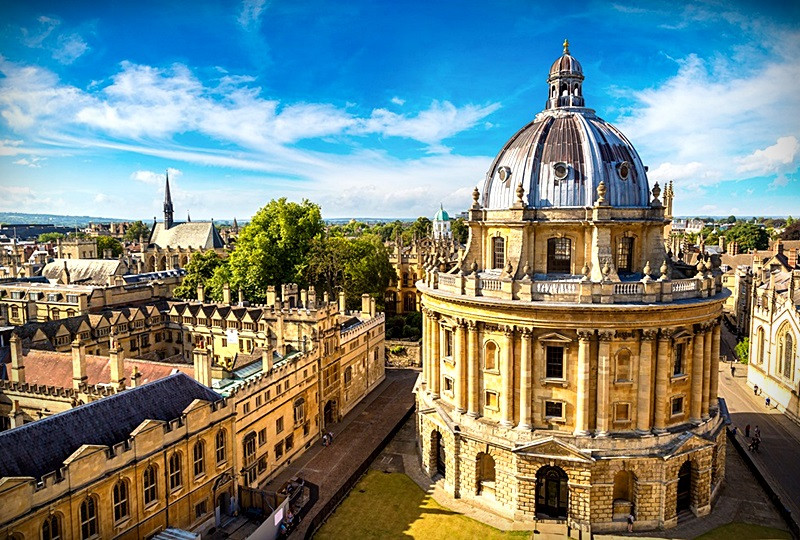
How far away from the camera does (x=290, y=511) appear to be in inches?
1231

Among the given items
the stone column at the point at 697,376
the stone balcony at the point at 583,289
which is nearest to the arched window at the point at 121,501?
the stone balcony at the point at 583,289

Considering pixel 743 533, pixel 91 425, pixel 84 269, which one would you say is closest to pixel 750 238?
pixel 743 533

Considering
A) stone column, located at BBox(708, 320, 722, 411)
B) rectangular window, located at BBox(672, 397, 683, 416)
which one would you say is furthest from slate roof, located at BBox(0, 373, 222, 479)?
stone column, located at BBox(708, 320, 722, 411)

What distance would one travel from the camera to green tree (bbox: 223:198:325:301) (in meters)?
65.6

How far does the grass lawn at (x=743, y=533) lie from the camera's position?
97.2 ft

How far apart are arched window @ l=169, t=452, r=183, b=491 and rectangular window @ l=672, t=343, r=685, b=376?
1050 inches

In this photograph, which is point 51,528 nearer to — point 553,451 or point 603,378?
point 553,451

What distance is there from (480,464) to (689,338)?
544 inches

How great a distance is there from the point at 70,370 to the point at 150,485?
14.0m

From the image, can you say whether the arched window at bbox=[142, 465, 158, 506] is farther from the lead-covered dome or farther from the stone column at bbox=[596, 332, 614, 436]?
the lead-covered dome

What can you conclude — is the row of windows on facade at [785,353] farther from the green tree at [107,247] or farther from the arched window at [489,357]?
the green tree at [107,247]

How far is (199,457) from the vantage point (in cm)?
2872

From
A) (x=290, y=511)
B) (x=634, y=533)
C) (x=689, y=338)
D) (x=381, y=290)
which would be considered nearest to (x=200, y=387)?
(x=290, y=511)

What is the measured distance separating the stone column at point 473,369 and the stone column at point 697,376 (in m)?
12.1
